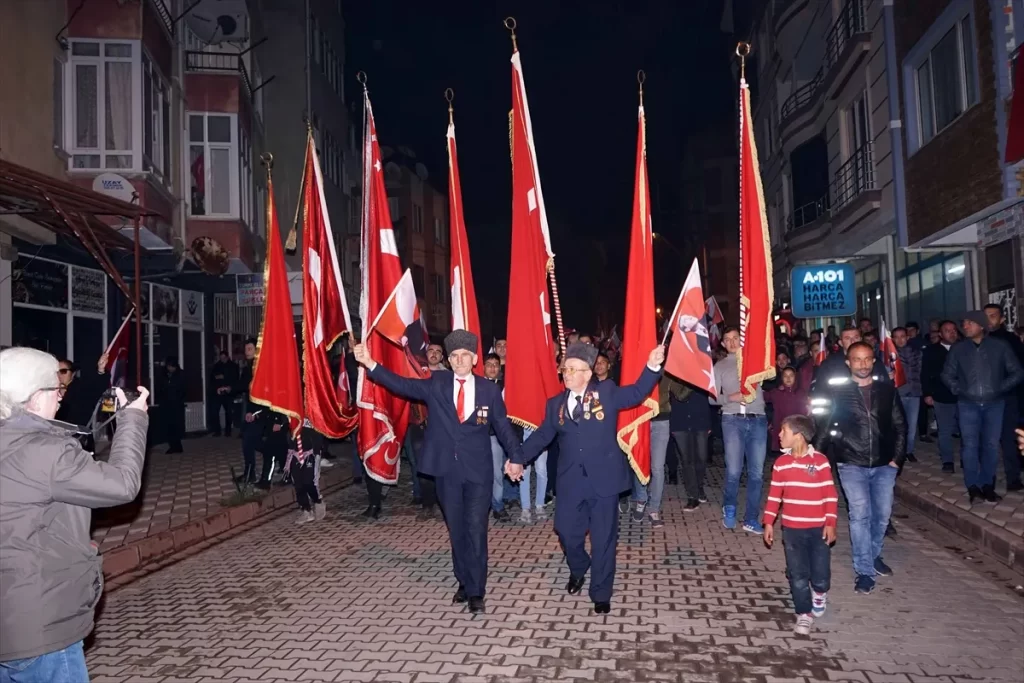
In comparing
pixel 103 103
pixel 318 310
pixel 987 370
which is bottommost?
pixel 987 370

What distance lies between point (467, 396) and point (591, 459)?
42.0 inches

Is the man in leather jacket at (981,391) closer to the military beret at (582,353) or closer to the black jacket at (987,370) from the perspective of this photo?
the black jacket at (987,370)

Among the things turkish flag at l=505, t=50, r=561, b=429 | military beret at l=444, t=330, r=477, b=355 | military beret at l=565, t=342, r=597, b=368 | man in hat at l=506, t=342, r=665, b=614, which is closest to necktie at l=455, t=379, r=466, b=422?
military beret at l=444, t=330, r=477, b=355

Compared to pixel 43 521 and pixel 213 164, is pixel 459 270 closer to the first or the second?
pixel 43 521

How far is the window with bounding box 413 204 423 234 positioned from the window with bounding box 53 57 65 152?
116 ft

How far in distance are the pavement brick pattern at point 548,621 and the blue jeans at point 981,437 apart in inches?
50.4

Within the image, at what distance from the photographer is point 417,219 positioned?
50719mm

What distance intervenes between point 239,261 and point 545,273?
47.1ft

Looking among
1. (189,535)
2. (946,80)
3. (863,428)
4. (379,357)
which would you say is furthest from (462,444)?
(946,80)

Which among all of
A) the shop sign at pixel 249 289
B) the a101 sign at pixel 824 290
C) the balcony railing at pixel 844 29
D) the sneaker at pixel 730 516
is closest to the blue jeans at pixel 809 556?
the sneaker at pixel 730 516

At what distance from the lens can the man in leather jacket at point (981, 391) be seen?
29.5 ft

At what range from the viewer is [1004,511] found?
8.46 metres

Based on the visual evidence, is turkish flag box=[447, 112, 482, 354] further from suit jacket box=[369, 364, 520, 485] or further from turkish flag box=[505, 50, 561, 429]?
suit jacket box=[369, 364, 520, 485]

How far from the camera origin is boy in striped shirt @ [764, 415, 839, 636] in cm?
571
